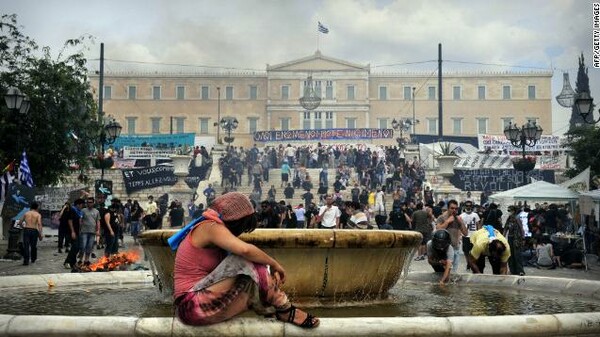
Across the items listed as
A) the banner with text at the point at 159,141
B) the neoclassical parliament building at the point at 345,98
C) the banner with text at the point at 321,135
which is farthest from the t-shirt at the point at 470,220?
the neoclassical parliament building at the point at 345,98

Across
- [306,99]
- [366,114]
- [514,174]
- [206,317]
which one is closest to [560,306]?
[206,317]

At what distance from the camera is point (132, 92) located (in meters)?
68.6

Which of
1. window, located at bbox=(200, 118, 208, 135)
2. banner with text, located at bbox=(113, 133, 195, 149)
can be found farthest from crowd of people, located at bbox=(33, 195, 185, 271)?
window, located at bbox=(200, 118, 208, 135)

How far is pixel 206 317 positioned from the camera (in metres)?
3.37

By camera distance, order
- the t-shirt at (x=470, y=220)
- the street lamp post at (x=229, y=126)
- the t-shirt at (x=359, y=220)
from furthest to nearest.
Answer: the street lamp post at (x=229, y=126) → the t-shirt at (x=470, y=220) → the t-shirt at (x=359, y=220)

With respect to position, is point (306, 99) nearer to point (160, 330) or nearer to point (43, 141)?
point (43, 141)

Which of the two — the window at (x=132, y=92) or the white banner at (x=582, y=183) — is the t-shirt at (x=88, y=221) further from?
the window at (x=132, y=92)

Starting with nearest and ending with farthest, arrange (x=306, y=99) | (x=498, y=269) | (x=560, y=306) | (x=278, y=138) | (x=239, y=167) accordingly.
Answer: (x=560, y=306), (x=498, y=269), (x=239, y=167), (x=278, y=138), (x=306, y=99)

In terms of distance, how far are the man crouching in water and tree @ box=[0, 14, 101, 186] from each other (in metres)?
13.0

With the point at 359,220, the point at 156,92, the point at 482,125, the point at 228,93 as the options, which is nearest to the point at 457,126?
the point at 482,125

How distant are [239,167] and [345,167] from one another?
201 inches

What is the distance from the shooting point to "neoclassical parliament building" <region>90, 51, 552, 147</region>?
66562 millimetres

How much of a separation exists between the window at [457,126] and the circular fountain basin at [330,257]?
6240 centimetres

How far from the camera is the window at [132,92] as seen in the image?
68500 millimetres
